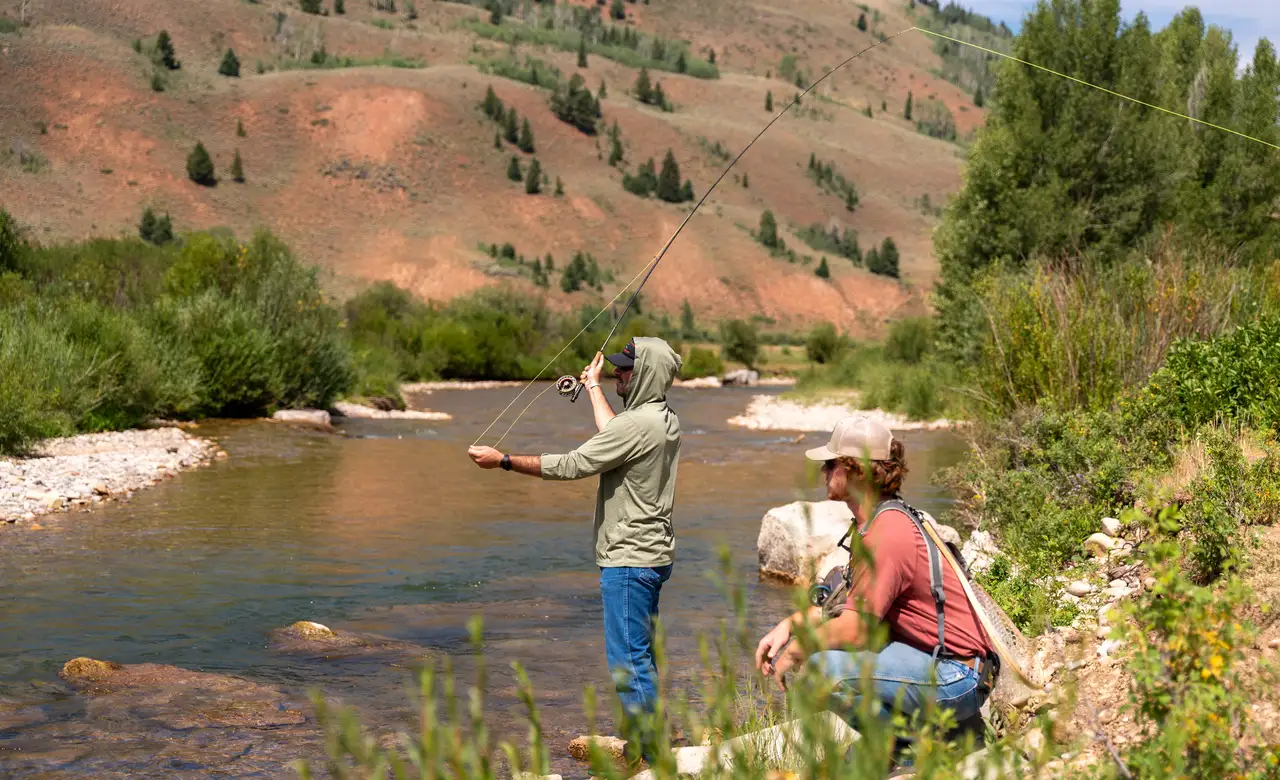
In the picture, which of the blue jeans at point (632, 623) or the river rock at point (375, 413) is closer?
the blue jeans at point (632, 623)

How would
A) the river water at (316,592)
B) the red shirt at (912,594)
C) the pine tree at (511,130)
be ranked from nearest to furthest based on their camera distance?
the red shirt at (912,594)
the river water at (316,592)
the pine tree at (511,130)

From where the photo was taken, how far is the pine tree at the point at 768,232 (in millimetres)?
103250

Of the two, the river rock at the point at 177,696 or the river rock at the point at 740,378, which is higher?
the river rock at the point at 177,696

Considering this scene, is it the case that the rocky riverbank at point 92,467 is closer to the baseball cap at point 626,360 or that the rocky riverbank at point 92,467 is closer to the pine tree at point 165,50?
the baseball cap at point 626,360

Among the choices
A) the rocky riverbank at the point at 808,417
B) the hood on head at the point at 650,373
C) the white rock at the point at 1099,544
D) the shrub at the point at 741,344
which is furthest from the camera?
the shrub at the point at 741,344

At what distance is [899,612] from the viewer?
4273 mm

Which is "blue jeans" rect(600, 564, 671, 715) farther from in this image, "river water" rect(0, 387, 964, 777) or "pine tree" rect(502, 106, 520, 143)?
"pine tree" rect(502, 106, 520, 143)

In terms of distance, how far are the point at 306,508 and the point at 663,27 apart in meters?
167

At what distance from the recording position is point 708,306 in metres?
94.1

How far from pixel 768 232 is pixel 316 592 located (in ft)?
313

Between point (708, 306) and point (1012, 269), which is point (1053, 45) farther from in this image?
point (708, 306)

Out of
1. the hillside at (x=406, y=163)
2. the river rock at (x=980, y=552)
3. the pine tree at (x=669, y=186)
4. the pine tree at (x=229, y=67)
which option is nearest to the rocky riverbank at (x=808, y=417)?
the river rock at (x=980, y=552)

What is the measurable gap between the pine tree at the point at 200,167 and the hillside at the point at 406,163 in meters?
0.57

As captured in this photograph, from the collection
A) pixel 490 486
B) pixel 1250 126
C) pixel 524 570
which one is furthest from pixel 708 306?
pixel 524 570
